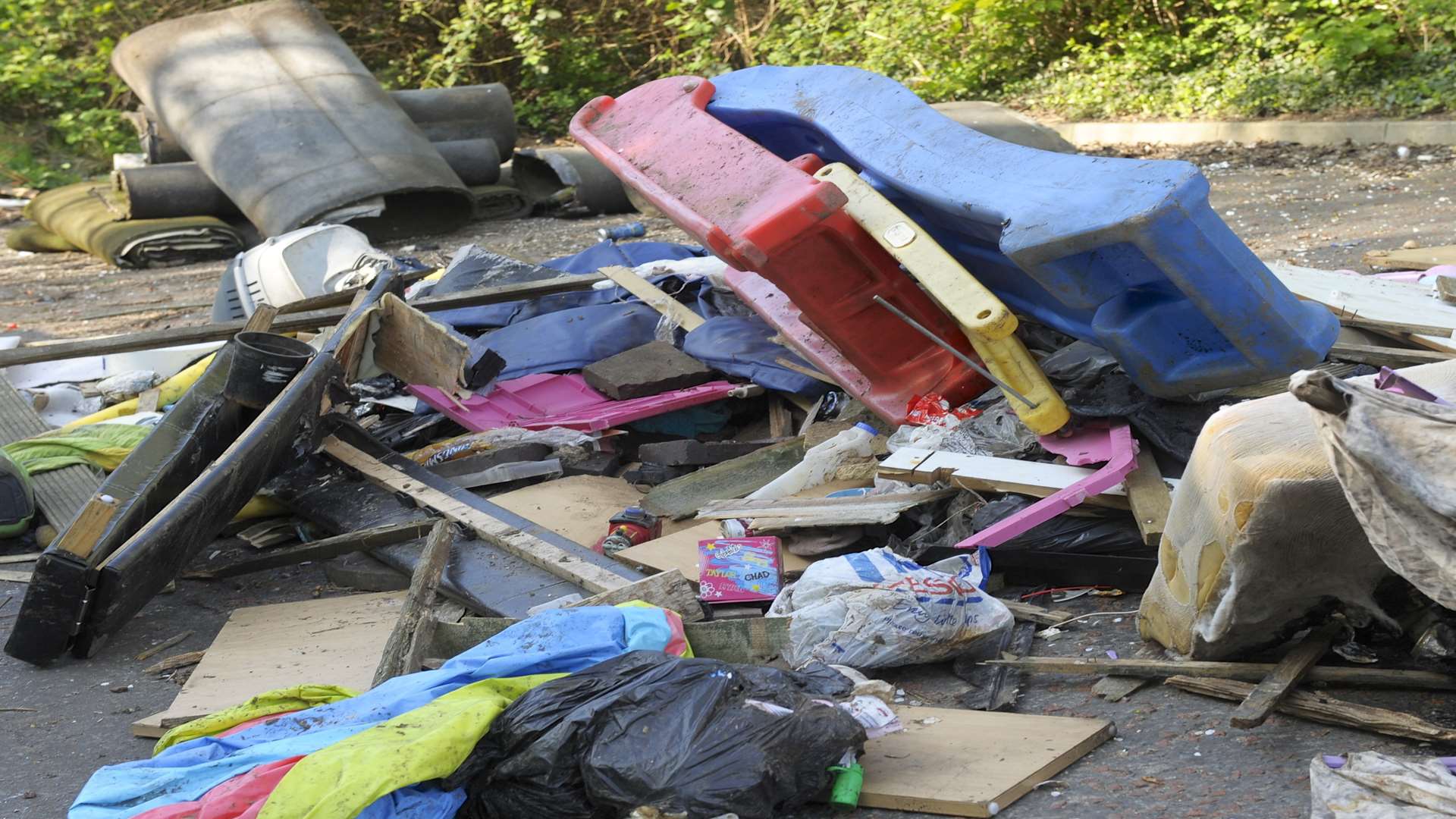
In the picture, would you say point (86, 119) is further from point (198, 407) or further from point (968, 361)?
point (968, 361)

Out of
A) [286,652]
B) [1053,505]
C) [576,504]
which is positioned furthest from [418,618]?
[1053,505]

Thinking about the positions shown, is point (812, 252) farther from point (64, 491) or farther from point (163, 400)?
point (163, 400)

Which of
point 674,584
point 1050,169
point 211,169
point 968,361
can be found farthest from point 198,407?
point 211,169

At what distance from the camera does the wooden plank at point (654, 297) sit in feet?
19.6

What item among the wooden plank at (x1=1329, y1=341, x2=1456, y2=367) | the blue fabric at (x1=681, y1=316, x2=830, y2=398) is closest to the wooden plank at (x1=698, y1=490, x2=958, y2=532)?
the blue fabric at (x1=681, y1=316, x2=830, y2=398)

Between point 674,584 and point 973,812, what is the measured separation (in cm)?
122

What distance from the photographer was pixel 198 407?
471 cm

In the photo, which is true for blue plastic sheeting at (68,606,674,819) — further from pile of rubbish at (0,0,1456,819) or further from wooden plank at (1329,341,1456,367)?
wooden plank at (1329,341,1456,367)

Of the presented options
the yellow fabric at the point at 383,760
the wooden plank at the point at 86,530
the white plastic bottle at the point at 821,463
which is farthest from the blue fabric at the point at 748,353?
the yellow fabric at the point at 383,760

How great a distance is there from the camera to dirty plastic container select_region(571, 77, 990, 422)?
4391 mm

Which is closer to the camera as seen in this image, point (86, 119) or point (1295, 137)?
point (1295, 137)

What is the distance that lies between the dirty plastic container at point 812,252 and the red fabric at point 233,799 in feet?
8.00

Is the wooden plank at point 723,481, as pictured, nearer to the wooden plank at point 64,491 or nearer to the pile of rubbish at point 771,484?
the pile of rubbish at point 771,484

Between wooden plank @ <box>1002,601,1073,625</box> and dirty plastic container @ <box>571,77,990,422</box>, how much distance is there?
1142 mm
